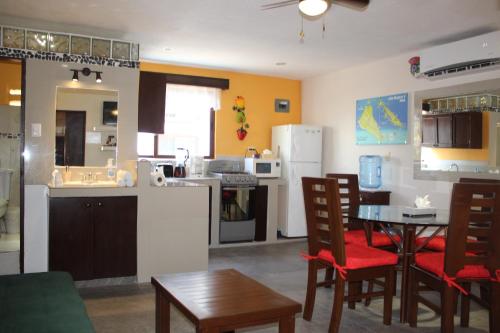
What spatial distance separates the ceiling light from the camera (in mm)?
2820

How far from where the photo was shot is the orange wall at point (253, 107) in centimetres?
664

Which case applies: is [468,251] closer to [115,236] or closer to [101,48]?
[115,236]

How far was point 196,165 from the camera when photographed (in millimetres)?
6160

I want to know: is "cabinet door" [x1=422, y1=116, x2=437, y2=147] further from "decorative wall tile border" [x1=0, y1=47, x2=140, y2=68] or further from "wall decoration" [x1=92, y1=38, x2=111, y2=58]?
"wall decoration" [x1=92, y1=38, x2=111, y2=58]

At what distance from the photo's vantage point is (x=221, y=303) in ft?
7.15

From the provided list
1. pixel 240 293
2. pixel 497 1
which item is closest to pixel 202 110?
pixel 497 1

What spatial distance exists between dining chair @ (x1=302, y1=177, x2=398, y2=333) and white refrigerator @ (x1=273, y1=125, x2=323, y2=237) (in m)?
3.11

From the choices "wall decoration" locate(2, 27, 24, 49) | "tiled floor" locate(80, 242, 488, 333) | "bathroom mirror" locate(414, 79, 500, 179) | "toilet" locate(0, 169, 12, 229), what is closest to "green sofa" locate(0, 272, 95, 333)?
"tiled floor" locate(80, 242, 488, 333)

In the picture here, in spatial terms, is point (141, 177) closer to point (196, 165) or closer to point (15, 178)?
point (15, 178)

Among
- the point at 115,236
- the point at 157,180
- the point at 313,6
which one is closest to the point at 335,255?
the point at 313,6

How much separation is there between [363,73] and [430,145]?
1.52 m

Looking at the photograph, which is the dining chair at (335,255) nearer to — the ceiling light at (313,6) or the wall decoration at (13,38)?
the ceiling light at (313,6)

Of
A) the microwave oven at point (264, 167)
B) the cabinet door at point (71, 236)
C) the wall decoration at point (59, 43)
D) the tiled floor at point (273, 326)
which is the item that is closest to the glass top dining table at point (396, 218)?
the tiled floor at point (273, 326)

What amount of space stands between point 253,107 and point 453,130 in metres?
3.08
